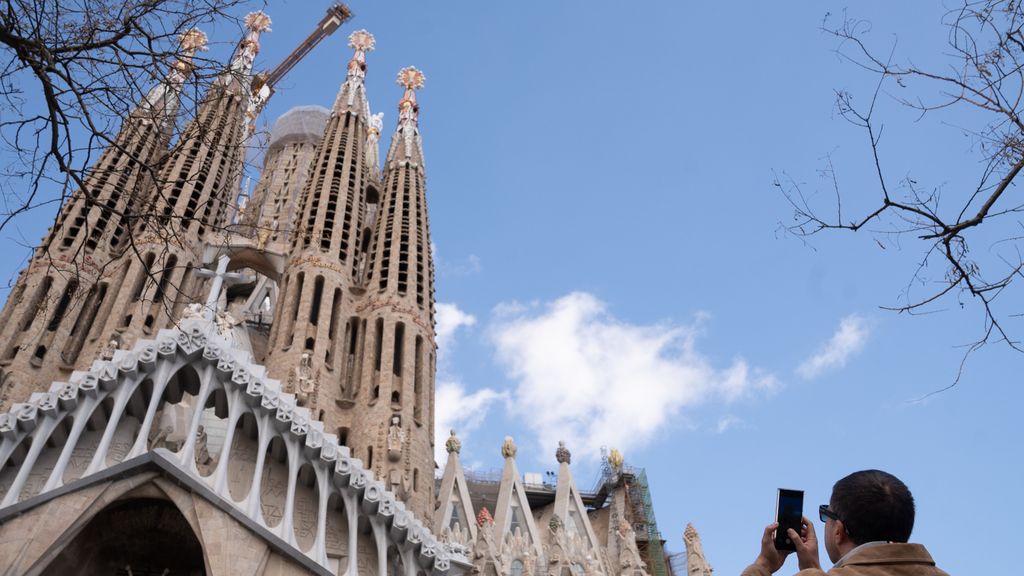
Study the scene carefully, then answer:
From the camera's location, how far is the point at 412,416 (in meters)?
24.8

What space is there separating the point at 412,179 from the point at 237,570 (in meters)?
22.3

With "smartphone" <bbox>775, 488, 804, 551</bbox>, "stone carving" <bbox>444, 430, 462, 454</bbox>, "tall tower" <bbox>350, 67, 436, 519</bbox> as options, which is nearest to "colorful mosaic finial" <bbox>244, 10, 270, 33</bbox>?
"tall tower" <bbox>350, 67, 436, 519</bbox>

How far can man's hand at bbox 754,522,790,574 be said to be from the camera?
2764 mm

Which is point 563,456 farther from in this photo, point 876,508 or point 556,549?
point 876,508

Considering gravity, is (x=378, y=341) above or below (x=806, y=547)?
above

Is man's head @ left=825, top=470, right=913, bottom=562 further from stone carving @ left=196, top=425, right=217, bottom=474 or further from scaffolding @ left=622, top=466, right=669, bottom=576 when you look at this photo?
scaffolding @ left=622, top=466, right=669, bottom=576

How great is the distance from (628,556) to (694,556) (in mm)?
2863

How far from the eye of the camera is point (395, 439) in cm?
2322

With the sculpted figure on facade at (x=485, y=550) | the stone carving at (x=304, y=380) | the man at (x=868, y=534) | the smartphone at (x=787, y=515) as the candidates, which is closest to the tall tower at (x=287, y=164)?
the stone carving at (x=304, y=380)

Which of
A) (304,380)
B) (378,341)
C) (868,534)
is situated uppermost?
(378,341)

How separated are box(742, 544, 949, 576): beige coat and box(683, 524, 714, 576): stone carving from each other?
2492 cm

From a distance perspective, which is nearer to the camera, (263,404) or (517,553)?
(263,404)

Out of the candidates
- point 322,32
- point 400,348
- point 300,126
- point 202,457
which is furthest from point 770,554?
point 322,32

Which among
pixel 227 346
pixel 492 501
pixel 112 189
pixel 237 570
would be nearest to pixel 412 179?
pixel 112 189
